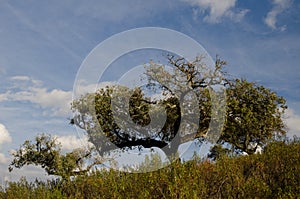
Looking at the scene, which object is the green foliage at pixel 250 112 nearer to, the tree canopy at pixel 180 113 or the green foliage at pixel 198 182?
the tree canopy at pixel 180 113

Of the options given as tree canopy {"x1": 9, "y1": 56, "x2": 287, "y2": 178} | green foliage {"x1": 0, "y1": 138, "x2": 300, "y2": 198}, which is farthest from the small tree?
green foliage {"x1": 0, "y1": 138, "x2": 300, "y2": 198}

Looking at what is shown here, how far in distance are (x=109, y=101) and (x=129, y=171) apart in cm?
1641

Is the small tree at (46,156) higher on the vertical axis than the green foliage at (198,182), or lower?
higher

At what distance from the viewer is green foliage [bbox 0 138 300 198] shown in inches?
332

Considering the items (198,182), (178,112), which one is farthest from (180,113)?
(198,182)

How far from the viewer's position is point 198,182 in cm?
891

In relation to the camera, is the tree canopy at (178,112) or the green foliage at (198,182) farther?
the tree canopy at (178,112)

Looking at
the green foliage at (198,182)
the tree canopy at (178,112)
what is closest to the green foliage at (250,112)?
the tree canopy at (178,112)

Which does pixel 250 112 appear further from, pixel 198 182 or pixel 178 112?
pixel 198 182

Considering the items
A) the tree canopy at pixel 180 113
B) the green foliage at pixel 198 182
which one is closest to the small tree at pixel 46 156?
the tree canopy at pixel 180 113

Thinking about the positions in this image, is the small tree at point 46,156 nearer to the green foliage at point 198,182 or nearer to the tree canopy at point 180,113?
the tree canopy at point 180,113

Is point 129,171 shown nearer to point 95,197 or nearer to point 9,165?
point 95,197

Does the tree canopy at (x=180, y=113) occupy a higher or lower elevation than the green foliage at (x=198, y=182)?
higher

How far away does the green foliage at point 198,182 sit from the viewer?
844cm
